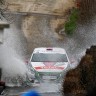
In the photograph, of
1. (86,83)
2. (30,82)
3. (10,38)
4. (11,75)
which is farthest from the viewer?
(10,38)

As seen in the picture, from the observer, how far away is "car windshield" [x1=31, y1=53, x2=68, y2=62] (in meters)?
22.3

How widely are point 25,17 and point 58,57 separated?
49.0ft

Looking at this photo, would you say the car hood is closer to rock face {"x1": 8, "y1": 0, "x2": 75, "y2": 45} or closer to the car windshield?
the car windshield

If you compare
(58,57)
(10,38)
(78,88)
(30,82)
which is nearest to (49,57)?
(58,57)

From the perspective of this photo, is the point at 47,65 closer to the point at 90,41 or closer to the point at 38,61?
the point at 38,61

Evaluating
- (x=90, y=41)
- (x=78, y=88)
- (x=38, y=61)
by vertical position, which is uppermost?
(x=78, y=88)

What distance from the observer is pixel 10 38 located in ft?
117

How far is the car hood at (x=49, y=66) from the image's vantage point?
67.5 ft

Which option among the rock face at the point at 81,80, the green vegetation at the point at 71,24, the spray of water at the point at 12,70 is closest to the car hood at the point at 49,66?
the spray of water at the point at 12,70

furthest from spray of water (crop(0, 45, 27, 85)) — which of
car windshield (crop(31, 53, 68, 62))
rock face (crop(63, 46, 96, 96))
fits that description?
rock face (crop(63, 46, 96, 96))

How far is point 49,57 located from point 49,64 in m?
1.26

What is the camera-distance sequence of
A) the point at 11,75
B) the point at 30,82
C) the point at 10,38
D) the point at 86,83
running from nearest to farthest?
1. the point at 86,83
2. the point at 30,82
3. the point at 11,75
4. the point at 10,38

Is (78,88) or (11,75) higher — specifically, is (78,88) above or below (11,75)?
above

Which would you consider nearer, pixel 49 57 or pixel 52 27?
pixel 49 57
